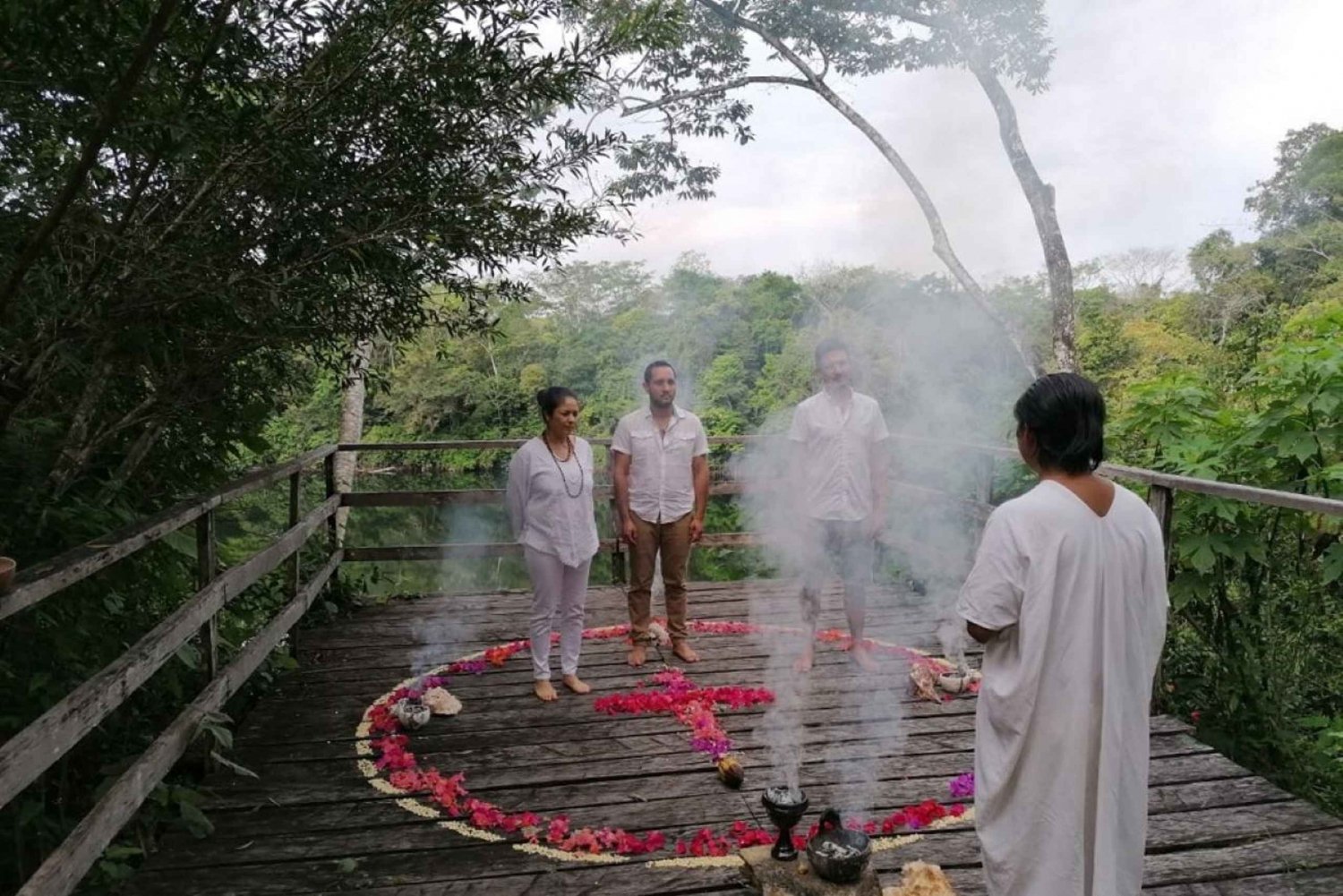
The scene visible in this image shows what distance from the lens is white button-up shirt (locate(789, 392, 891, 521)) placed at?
454cm

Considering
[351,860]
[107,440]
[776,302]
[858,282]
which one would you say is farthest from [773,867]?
[776,302]

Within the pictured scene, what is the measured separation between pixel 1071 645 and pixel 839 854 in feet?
2.98

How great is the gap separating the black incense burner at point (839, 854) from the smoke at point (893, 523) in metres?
0.69

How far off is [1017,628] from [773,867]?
1099mm

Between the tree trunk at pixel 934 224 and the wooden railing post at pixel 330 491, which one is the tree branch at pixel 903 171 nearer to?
the tree trunk at pixel 934 224

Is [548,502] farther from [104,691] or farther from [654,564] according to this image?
A: [104,691]

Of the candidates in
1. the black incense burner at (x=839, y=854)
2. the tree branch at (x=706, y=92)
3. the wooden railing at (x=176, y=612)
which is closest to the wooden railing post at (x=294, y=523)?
the wooden railing at (x=176, y=612)

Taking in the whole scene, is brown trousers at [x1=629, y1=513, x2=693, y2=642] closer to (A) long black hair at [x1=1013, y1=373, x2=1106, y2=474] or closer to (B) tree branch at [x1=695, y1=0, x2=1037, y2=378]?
(A) long black hair at [x1=1013, y1=373, x2=1106, y2=474]

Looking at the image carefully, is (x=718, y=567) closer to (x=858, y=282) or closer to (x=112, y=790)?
(x=858, y=282)

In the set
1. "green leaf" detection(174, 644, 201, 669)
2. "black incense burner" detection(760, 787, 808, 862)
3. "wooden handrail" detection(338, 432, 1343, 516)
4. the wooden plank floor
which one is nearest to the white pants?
the wooden plank floor

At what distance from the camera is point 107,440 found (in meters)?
3.01

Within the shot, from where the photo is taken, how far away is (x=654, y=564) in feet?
16.1

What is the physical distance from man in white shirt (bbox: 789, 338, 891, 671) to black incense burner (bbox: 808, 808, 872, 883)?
2.24 meters

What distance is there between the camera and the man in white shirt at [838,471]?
454cm
